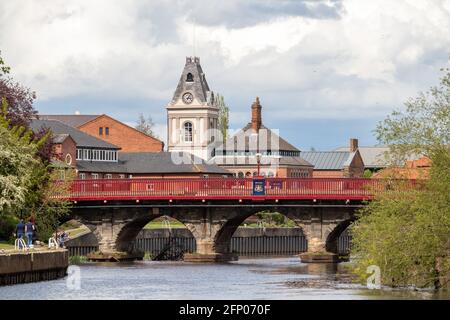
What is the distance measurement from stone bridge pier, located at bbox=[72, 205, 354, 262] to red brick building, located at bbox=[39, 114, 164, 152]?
72.7m

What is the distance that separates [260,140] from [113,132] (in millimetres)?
21363

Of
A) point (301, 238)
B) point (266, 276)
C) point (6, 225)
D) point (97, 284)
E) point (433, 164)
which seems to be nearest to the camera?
point (433, 164)

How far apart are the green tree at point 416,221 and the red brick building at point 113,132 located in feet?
368

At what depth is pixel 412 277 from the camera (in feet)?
218

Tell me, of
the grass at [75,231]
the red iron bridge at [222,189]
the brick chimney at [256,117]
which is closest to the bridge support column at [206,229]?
the red iron bridge at [222,189]

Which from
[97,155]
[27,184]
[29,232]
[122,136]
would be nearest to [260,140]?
[122,136]

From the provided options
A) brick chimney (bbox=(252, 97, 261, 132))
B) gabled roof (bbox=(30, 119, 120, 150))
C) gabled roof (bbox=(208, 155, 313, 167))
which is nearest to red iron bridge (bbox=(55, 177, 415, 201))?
gabled roof (bbox=(30, 119, 120, 150))

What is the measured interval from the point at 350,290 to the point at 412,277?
565cm

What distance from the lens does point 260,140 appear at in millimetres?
195000

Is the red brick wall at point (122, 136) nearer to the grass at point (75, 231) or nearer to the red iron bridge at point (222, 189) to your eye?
the grass at point (75, 231)
